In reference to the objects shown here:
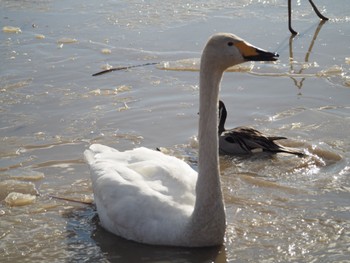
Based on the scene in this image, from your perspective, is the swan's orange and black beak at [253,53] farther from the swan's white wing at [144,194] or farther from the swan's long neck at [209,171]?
the swan's white wing at [144,194]

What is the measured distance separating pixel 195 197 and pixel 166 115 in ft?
10.2

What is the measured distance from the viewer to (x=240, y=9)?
47.3 feet

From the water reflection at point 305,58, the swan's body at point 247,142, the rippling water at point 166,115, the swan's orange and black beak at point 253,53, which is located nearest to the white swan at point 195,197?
the swan's orange and black beak at point 253,53

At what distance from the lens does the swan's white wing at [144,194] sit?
5.54 metres

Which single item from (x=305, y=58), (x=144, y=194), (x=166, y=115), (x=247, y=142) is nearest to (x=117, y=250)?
(x=144, y=194)

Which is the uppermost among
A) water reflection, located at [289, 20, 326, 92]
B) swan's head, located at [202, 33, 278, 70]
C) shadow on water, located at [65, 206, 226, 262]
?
swan's head, located at [202, 33, 278, 70]

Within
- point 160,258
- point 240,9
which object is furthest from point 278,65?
point 160,258

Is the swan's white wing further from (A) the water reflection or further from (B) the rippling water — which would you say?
(A) the water reflection

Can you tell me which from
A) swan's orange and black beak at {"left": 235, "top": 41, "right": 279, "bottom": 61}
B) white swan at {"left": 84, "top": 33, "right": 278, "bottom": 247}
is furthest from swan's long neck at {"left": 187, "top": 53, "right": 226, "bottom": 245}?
swan's orange and black beak at {"left": 235, "top": 41, "right": 279, "bottom": 61}

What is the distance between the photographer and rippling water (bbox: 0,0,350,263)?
5715 mm

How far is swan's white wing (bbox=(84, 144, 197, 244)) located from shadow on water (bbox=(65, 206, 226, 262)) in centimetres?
8

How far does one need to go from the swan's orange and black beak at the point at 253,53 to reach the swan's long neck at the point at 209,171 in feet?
0.83

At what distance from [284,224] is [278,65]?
529 cm

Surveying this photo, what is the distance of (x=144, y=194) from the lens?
567 centimetres
